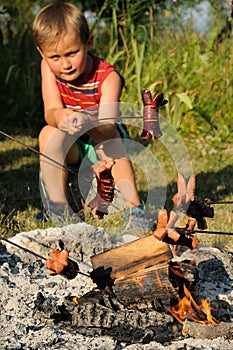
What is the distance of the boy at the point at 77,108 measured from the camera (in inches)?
116

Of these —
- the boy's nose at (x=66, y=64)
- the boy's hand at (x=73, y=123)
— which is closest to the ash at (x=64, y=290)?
the boy's hand at (x=73, y=123)

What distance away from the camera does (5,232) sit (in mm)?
2920

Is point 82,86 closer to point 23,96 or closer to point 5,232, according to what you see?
point 5,232

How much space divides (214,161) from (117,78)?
1836 mm

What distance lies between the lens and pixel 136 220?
3068 mm

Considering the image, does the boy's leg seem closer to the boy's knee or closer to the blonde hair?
the boy's knee

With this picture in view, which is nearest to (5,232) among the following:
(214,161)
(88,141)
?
(88,141)

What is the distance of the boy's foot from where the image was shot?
3.04 m

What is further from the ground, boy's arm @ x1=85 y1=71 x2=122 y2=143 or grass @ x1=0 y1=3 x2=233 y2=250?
boy's arm @ x1=85 y1=71 x2=122 y2=143

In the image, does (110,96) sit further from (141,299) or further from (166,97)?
(166,97)

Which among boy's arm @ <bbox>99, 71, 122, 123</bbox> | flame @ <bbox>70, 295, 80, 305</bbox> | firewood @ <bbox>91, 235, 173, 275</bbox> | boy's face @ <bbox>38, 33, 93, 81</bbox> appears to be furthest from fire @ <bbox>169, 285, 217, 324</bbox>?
boy's face @ <bbox>38, 33, 93, 81</bbox>

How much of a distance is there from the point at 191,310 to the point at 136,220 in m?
0.98

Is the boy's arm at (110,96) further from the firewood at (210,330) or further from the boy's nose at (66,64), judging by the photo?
the firewood at (210,330)

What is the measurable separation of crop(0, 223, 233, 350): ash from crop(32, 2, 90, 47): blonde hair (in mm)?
923
